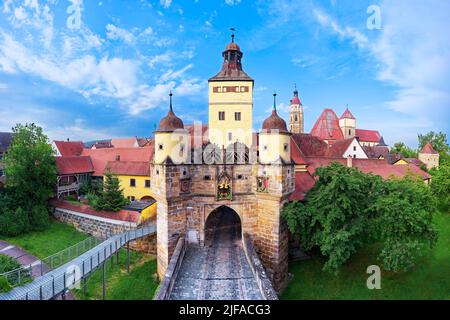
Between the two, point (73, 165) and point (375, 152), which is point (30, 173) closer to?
point (73, 165)

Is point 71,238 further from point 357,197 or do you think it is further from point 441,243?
point 441,243

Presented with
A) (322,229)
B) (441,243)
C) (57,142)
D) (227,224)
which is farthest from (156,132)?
(57,142)

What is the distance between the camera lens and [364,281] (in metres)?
A: 17.5

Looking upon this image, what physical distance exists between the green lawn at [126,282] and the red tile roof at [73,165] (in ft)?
48.0

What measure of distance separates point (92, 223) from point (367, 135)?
194ft

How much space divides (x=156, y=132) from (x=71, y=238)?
13688 millimetres

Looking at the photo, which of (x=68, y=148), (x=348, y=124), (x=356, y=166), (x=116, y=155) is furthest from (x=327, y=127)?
(x=68, y=148)

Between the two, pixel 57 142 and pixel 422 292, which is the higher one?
pixel 57 142

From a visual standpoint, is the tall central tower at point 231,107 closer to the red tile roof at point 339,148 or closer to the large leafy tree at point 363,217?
the large leafy tree at point 363,217

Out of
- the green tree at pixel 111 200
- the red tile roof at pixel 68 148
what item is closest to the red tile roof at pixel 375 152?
the green tree at pixel 111 200

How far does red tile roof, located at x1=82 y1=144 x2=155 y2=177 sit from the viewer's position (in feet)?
111

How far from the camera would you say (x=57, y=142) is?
1606 inches
